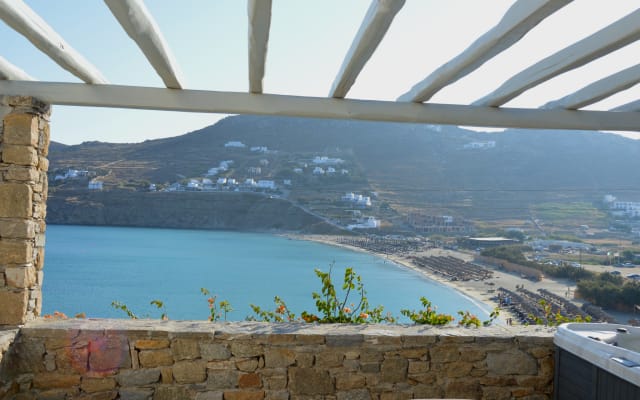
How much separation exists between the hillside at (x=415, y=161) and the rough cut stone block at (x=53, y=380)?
35772 mm

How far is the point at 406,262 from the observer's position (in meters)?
35.9

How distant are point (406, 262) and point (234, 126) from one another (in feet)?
76.0

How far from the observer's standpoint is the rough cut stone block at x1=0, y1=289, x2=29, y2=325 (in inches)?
101

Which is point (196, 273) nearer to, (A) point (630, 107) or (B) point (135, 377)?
(B) point (135, 377)

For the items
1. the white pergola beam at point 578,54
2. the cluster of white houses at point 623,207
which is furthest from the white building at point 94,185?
the white pergola beam at point 578,54

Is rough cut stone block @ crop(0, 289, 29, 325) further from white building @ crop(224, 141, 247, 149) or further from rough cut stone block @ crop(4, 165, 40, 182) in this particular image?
white building @ crop(224, 141, 247, 149)

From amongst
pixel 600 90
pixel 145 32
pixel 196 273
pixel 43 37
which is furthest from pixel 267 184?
pixel 145 32

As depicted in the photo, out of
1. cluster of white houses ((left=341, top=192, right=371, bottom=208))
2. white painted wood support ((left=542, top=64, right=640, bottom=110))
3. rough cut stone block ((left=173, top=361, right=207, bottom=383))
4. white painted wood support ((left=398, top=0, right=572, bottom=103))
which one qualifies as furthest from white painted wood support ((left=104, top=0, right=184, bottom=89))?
cluster of white houses ((left=341, top=192, right=371, bottom=208))

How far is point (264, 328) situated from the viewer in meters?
2.80

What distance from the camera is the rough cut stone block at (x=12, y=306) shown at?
255cm

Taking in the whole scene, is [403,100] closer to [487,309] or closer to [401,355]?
[401,355]

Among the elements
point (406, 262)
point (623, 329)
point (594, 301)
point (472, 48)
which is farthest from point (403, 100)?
point (406, 262)

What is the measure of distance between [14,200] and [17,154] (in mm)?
244

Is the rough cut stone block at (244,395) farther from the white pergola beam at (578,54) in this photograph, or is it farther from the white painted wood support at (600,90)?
the white painted wood support at (600,90)
